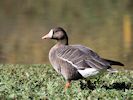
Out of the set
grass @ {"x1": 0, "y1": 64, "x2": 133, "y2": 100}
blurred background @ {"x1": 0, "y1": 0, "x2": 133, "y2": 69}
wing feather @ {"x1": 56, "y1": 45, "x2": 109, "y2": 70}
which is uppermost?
blurred background @ {"x1": 0, "y1": 0, "x2": 133, "y2": 69}

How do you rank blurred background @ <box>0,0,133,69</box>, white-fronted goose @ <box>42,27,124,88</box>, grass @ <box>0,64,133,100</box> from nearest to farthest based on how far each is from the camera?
grass @ <box>0,64,133,100</box>
white-fronted goose @ <box>42,27,124,88</box>
blurred background @ <box>0,0,133,69</box>

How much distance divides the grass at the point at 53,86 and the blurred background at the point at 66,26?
332 centimetres

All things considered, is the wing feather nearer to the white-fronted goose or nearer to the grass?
the white-fronted goose

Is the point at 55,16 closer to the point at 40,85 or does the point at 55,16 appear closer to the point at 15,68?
the point at 15,68

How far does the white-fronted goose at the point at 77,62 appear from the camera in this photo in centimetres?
773

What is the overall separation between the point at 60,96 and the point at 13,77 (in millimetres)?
2006

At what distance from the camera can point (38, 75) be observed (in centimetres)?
962

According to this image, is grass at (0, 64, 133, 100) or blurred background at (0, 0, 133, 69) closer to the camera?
grass at (0, 64, 133, 100)

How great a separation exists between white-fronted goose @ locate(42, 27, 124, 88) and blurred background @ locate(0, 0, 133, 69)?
181 inches

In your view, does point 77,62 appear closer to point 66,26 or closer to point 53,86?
point 53,86

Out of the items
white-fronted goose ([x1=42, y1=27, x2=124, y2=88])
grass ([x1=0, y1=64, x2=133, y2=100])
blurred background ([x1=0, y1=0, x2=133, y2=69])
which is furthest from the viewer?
blurred background ([x1=0, y1=0, x2=133, y2=69])

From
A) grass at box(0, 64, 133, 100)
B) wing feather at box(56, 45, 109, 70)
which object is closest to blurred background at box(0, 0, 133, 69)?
grass at box(0, 64, 133, 100)

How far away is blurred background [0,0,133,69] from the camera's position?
15469mm

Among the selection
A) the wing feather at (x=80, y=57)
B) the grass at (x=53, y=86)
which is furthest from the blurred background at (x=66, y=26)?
the wing feather at (x=80, y=57)
